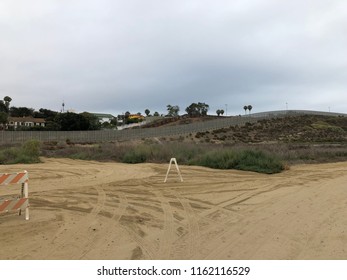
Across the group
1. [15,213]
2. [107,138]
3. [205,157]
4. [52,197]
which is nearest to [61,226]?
[15,213]

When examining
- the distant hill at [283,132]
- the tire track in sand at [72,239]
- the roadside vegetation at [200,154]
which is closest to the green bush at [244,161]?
the roadside vegetation at [200,154]

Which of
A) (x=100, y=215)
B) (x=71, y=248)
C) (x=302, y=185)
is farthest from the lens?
(x=302, y=185)

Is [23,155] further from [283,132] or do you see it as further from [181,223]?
[283,132]

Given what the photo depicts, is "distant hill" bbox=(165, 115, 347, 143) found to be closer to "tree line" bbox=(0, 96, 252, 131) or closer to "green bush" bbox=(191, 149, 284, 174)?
"tree line" bbox=(0, 96, 252, 131)

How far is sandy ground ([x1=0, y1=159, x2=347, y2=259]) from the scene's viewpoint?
599cm

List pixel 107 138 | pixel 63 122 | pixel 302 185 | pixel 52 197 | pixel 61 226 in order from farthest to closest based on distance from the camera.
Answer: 1. pixel 63 122
2. pixel 107 138
3. pixel 302 185
4. pixel 52 197
5. pixel 61 226

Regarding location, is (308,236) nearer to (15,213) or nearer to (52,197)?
(15,213)

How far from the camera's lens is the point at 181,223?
7.93 metres

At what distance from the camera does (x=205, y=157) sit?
2339cm

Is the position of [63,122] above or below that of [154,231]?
above

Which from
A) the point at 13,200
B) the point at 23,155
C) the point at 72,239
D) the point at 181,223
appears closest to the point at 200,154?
the point at 23,155

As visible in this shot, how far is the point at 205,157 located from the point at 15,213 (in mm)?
15534

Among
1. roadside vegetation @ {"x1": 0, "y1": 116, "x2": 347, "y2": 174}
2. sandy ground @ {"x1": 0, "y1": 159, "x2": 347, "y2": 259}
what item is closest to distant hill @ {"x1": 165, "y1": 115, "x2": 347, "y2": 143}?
roadside vegetation @ {"x1": 0, "y1": 116, "x2": 347, "y2": 174}

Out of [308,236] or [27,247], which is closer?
[27,247]
